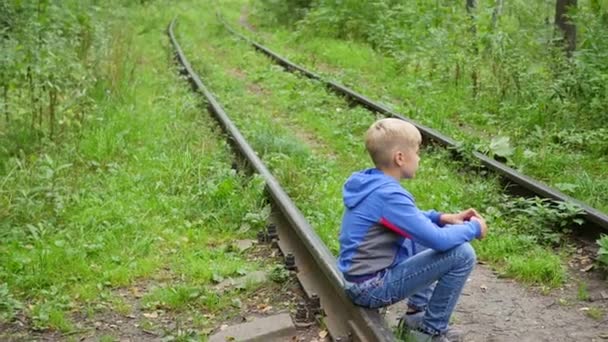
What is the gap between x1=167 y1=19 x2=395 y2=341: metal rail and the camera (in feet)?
12.3

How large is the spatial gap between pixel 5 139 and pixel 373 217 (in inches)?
197

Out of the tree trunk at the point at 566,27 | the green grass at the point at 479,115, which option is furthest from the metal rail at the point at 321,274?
the tree trunk at the point at 566,27

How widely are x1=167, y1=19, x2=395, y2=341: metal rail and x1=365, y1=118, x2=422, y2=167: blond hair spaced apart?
2.53 ft

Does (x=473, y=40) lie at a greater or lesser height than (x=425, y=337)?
lesser

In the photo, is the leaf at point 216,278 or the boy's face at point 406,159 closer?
the boy's face at point 406,159

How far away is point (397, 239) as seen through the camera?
3.83 metres

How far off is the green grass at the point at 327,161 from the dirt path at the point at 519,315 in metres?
0.23

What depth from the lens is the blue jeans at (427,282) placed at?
380 centimetres

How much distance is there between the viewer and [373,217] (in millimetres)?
3705

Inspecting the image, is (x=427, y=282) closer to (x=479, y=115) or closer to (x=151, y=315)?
(x=151, y=315)

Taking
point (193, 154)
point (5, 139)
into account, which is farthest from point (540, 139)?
point (5, 139)

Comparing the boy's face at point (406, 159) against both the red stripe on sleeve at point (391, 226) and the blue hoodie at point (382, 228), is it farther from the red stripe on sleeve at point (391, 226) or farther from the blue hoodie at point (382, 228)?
the red stripe on sleeve at point (391, 226)

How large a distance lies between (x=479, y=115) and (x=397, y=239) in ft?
21.5

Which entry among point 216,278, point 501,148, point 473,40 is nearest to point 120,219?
point 216,278
